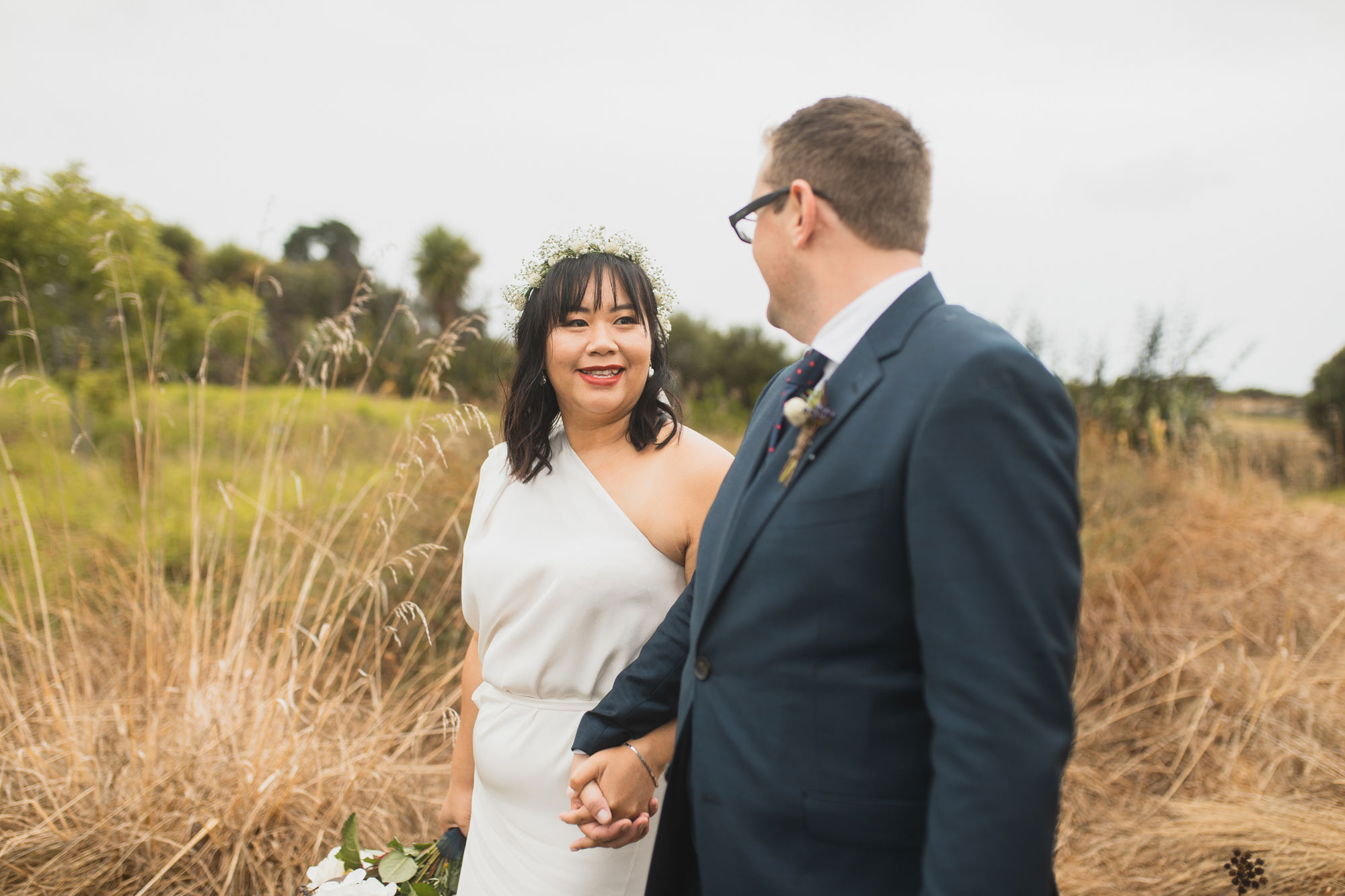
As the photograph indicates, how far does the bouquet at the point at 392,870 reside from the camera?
84.6 inches

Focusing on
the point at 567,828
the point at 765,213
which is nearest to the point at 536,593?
the point at 567,828

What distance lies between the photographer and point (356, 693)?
4.16 m

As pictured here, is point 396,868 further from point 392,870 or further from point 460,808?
point 460,808

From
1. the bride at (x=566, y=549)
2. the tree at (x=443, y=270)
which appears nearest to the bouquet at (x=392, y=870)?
the bride at (x=566, y=549)

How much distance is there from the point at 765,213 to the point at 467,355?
40.2 ft

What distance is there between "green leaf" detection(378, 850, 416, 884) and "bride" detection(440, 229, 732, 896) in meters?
0.17

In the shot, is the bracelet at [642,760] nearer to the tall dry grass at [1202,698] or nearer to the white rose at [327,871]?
the white rose at [327,871]

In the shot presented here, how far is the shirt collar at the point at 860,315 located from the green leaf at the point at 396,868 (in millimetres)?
1921

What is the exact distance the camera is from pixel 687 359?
16.0 m

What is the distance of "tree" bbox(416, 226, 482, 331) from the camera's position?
16422 millimetres

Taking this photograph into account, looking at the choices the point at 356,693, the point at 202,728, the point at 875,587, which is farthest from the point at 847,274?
the point at 356,693

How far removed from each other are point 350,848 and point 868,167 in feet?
7.41

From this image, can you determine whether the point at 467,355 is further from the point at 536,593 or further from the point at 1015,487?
the point at 1015,487

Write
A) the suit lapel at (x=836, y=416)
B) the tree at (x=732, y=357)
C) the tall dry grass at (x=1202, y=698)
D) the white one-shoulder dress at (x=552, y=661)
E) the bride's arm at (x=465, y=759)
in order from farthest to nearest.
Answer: the tree at (x=732, y=357) → the tall dry grass at (x=1202, y=698) → the bride's arm at (x=465, y=759) → the white one-shoulder dress at (x=552, y=661) → the suit lapel at (x=836, y=416)
